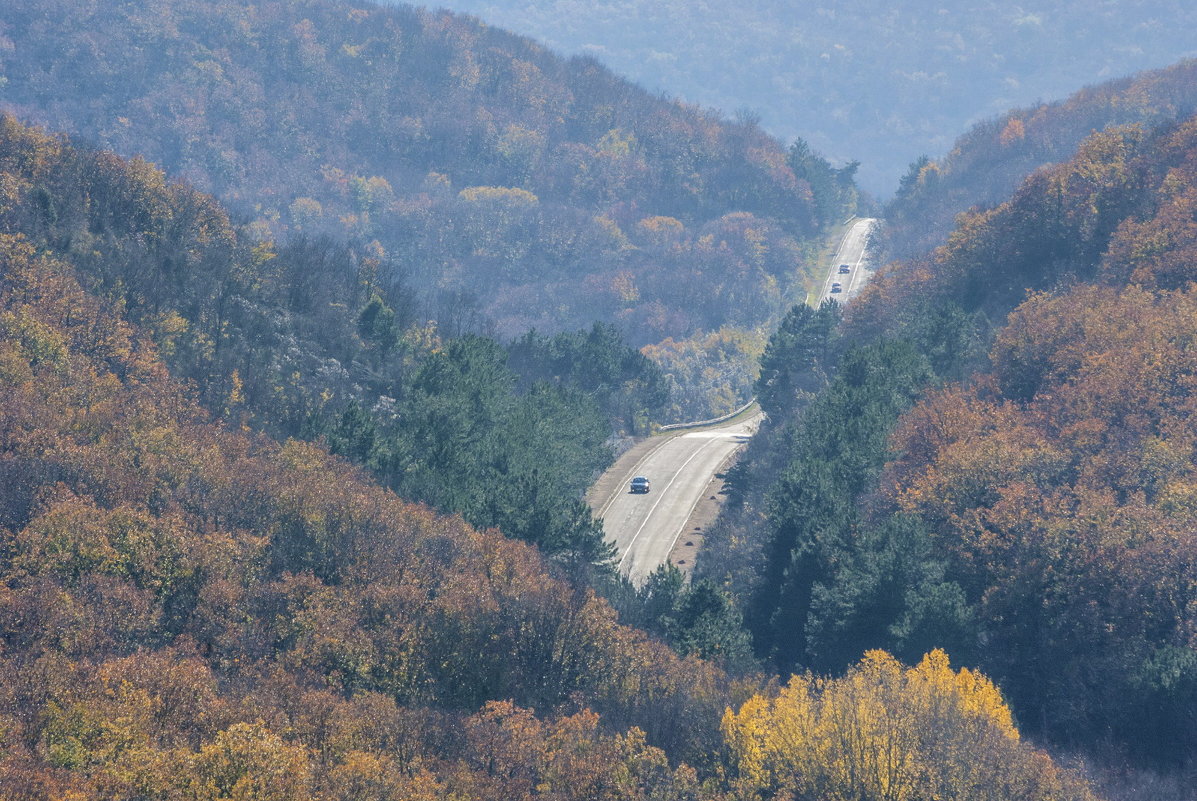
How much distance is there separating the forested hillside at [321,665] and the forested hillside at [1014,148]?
119653mm

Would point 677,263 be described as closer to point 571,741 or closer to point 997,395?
point 997,395

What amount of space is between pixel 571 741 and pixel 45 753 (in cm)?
1615

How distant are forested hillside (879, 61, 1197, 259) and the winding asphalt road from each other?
64324mm

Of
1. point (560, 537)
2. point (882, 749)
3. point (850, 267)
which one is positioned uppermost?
point (850, 267)

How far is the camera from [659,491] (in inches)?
3410

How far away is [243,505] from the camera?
163 feet

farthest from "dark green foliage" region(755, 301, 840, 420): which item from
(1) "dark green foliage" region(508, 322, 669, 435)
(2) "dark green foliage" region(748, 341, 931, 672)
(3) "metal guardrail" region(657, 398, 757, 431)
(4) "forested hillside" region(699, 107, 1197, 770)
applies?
(2) "dark green foliage" region(748, 341, 931, 672)

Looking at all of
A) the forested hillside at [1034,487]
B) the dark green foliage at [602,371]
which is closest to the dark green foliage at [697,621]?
the forested hillside at [1034,487]

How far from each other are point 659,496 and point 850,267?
106154 mm

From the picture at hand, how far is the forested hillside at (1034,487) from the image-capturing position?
46219 mm

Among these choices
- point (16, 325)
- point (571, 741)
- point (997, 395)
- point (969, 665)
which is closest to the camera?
point (571, 741)

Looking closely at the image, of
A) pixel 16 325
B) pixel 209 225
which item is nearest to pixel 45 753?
pixel 16 325

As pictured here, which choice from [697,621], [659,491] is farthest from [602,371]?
[697,621]

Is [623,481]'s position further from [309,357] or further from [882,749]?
[882,749]
